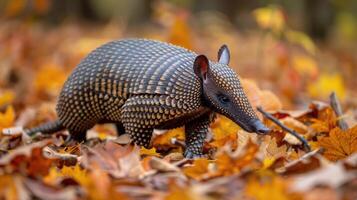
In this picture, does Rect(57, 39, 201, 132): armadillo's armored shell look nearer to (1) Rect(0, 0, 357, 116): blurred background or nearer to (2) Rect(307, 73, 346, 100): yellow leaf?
(1) Rect(0, 0, 357, 116): blurred background

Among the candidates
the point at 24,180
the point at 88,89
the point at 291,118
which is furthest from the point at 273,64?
the point at 24,180

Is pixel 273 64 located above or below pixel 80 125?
below

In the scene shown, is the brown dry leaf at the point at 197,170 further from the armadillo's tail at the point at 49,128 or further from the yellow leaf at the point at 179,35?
the yellow leaf at the point at 179,35

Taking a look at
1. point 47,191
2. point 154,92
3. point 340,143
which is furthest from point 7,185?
point 340,143

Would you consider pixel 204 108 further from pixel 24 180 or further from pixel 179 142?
pixel 24 180

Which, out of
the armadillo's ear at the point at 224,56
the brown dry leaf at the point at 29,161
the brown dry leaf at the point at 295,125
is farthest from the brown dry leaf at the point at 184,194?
the brown dry leaf at the point at 295,125

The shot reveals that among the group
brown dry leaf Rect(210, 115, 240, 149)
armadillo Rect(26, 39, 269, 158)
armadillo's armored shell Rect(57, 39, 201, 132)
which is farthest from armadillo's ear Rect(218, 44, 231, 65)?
brown dry leaf Rect(210, 115, 240, 149)
